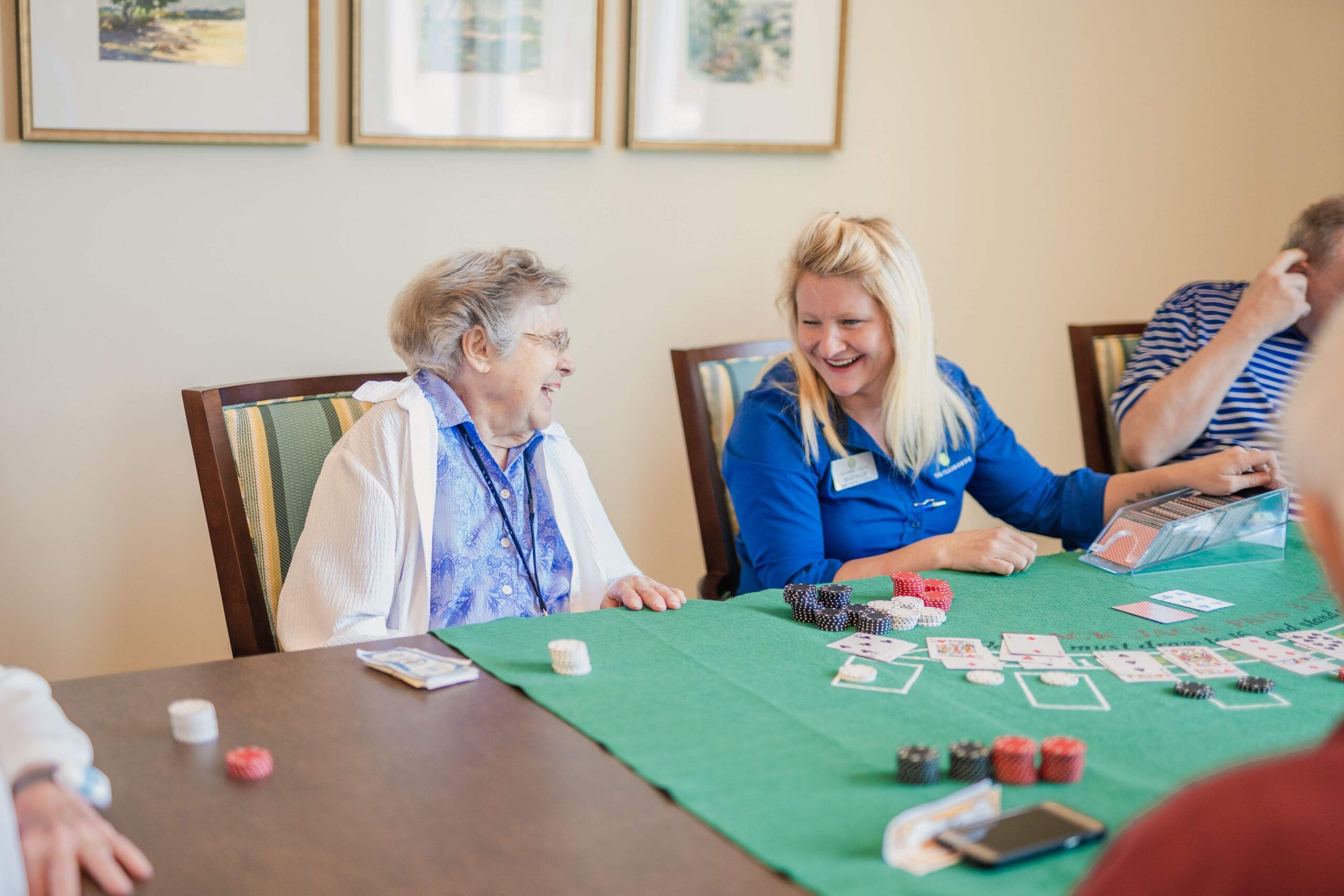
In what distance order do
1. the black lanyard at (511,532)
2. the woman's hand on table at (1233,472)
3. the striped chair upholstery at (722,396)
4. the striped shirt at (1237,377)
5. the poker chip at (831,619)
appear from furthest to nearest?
the striped shirt at (1237,377) < the striped chair upholstery at (722,396) < the woman's hand on table at (1233,472) < the black lanyard at (511,532) < the poker chip at (831,619)

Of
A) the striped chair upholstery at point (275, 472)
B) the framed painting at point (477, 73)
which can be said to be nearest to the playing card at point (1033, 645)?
the striped chair upholstery at point (275, 472)

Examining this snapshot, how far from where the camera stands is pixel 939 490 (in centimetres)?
257

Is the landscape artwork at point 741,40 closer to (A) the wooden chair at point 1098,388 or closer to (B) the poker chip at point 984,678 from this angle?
(A) the wooden chair at point 1098,388

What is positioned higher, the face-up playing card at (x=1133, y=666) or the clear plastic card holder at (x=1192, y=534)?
the clear plastic card holder at (x=1192, y=534)

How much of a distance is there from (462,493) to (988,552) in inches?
36.4

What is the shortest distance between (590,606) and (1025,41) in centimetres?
243

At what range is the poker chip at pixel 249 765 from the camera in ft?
4.21

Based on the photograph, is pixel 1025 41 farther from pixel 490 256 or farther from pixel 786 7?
pixel 490 256

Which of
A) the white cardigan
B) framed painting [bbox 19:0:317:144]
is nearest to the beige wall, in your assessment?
framed painting [bbox 19:0:317:144]

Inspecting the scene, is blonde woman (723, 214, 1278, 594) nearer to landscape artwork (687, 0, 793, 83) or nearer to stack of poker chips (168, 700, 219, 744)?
landscape artwork (687, 0, 793, 83)

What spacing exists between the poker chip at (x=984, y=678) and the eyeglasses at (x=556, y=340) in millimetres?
1068

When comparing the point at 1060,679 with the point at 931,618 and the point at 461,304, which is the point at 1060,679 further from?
the point at 461,304

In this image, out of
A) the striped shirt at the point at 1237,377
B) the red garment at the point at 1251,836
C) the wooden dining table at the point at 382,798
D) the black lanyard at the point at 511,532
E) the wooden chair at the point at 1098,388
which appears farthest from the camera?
the wooden chair at the point at 1098,388

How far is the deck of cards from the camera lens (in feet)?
5.10
